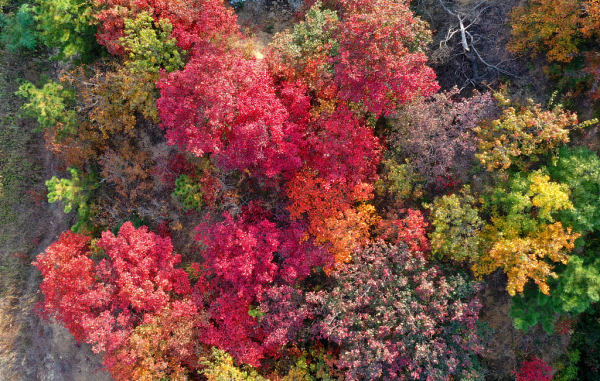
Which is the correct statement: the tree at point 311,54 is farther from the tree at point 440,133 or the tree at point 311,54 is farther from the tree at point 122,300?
the tree at point 122,300

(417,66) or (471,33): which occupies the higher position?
(471,33)

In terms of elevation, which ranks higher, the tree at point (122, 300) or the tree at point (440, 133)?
the tree at point (440, 133)

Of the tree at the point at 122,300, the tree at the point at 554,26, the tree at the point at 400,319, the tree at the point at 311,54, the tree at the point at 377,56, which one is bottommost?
the tree at the point at 122,300

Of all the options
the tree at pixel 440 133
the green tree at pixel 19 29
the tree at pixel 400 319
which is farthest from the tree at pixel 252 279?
the green tree at pixel 19 29

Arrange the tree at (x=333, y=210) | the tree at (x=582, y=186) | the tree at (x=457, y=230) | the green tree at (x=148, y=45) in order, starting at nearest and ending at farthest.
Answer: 1. the tree at (x=582, y=186)
2. the tree at (x=457, y=230)
3. the green tree at (x=148, y=45)
4. the tree at (x=333, y=210)

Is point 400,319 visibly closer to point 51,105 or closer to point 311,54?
point 311,54

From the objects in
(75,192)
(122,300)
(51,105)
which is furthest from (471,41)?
(75,192)

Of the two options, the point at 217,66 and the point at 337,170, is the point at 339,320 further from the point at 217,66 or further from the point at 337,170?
the point at 217,66

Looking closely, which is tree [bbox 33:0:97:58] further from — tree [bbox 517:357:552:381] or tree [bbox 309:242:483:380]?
tree [bbox 517:357:552:381]

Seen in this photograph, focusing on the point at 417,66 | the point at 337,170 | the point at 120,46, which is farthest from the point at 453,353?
the point at 120,46
